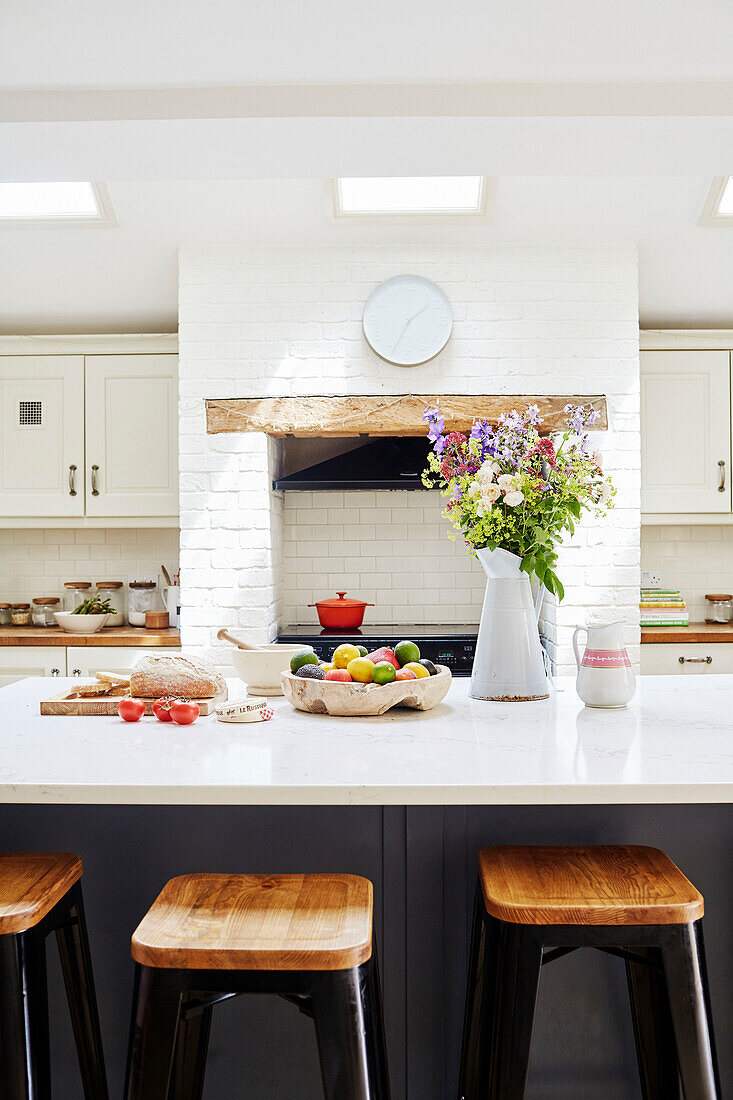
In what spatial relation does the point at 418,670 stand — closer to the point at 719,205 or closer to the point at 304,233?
the point at 304,233

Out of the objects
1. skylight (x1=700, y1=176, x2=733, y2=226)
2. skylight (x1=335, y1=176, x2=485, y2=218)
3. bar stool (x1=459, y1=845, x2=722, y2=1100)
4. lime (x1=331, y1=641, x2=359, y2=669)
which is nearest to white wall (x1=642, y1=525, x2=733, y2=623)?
skylight (x1=700, y1=176, x2=733, y2=226)

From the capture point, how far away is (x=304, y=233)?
3.48m

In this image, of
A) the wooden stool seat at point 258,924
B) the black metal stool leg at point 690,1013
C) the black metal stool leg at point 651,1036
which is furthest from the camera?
the black metal stool leg at point 651,1036

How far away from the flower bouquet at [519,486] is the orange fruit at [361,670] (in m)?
0.39

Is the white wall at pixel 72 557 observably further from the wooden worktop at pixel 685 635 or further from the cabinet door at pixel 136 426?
the wooden worktop at pixel 685 635

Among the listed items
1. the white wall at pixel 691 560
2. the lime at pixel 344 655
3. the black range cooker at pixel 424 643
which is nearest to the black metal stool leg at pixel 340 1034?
the lime at pixel 344 655

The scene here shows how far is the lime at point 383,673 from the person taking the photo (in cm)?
182

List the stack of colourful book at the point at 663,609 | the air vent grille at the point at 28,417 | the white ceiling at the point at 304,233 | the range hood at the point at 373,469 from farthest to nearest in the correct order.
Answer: the air vent grille at the point at 28,417 → the stack of colourful book at the point at 663,609 → the range hood at the point at 373,469 → the white ceiling at the point at 304,233

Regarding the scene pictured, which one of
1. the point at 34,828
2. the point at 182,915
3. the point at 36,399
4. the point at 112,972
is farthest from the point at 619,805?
the point at 36,399

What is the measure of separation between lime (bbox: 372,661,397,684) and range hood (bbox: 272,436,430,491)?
200 centimetres

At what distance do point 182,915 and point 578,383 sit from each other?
282 cm

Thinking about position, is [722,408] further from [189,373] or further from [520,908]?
[520,908]

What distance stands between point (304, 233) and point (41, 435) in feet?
5.41

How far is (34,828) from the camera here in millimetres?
1642
